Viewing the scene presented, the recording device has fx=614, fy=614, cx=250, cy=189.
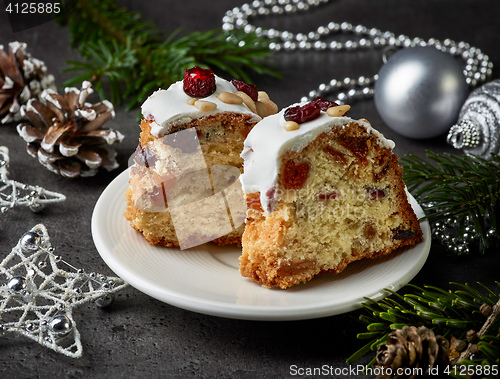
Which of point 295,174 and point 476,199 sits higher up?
point 295,174

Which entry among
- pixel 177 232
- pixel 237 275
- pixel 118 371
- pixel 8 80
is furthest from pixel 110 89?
Answer: pixel 118 371

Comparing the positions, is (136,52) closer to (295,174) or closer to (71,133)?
(71,133)

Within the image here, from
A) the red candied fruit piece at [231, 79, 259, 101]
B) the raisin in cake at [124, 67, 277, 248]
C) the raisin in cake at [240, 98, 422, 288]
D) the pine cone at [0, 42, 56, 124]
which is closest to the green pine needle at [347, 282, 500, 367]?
the raisin in cake at [240, 98, 422, 288]

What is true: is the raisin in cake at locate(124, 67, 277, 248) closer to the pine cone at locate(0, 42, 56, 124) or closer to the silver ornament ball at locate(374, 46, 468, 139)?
the silver ornament ball at locate(374, 46, 468, 139)

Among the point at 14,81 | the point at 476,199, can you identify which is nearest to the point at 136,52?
the point at 14,81

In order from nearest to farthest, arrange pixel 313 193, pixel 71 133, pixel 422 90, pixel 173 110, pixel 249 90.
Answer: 1. pixel 313 193
2. pixel 173 110
3. pixel 249 90
4. pixel 71 133
5. pixel 422 90

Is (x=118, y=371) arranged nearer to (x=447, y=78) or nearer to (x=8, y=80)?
(x=8, y=80)
